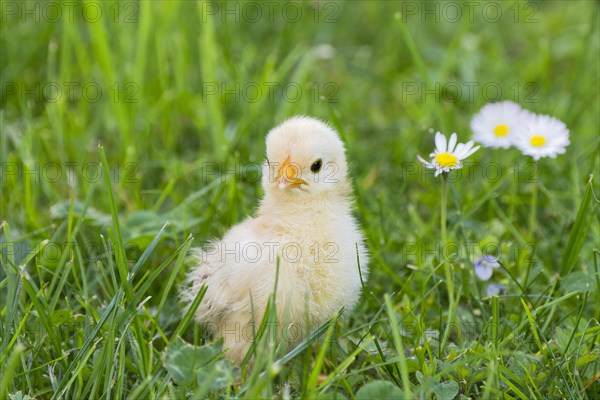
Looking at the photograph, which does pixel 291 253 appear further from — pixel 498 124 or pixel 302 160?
pixel 498 124

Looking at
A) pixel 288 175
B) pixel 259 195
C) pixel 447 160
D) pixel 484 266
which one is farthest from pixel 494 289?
pixel 259 195

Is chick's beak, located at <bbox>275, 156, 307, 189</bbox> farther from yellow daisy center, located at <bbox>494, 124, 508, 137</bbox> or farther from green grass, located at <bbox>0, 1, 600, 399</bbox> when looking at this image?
yellow daisy center, located at <bbox>494, 124, 508, 137</bbox>

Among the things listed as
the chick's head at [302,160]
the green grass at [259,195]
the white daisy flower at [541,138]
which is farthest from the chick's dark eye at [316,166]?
the white daisy flower at [541,138]

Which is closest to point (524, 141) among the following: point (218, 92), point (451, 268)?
point (451, 268)

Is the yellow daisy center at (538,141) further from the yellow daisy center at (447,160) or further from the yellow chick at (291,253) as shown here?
the yellow chick at (291,253)

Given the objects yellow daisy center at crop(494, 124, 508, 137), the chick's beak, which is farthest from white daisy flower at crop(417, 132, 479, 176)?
yellow daisy center at crop(494, 124, 508, 137)
